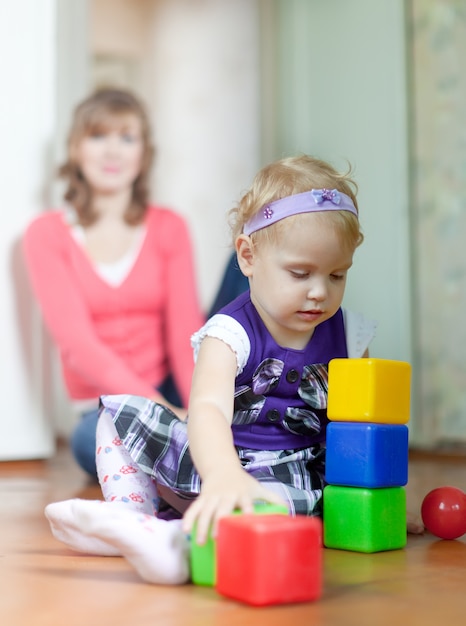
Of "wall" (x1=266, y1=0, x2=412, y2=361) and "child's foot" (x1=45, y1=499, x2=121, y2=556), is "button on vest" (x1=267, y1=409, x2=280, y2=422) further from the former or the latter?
"wall" (x1=266, y1=0, x2=412, y2=361)

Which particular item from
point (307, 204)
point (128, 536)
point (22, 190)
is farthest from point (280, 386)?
point (22, 190)

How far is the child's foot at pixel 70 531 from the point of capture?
40.3 inches

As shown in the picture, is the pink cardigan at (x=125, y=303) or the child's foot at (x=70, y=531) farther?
the pink cardigan at (x=125, y=303)

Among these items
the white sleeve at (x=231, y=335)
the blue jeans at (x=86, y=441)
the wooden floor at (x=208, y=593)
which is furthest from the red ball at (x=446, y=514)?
the blue jeans at (x=86, y=441)

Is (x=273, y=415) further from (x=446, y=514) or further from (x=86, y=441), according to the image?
(x=86, y=441)

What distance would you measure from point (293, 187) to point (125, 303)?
1.23 metres

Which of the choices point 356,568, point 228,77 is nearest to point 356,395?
point 356,568

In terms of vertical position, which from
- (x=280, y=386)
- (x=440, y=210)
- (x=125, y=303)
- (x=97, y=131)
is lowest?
(x=280, y=386)

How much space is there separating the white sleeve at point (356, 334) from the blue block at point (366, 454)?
0.53ft

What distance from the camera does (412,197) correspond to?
2705 mm

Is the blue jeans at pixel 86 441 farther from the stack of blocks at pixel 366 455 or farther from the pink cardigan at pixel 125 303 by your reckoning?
the stack of blocks at pixel 366 455

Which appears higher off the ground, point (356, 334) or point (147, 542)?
point (356, 334)

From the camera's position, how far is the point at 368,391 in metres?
1.10

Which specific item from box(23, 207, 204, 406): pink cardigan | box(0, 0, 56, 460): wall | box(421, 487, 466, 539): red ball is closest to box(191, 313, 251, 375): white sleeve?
box(421, 487, 466, 539): red ball
